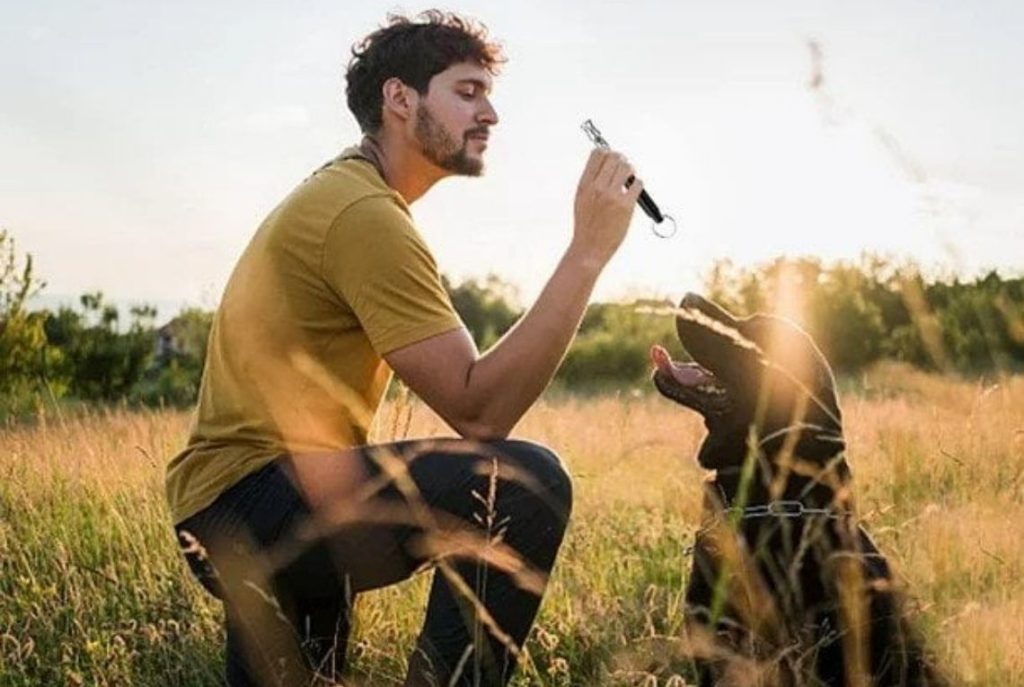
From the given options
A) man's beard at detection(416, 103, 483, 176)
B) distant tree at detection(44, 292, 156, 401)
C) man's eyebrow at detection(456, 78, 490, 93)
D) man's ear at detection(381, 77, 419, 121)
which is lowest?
distant tree at detection(44, 292, 156, 401)

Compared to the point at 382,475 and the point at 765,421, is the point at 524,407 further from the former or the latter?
the point at 765,421

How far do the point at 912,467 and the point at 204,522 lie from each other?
369cm

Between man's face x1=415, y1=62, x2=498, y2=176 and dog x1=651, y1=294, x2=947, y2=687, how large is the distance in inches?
25.6

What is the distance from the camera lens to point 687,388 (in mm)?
3650

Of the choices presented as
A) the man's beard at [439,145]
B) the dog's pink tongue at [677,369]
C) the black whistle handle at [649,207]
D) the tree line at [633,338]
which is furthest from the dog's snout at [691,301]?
the tree line at [633,338]

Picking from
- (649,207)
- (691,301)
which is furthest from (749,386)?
(649,207)

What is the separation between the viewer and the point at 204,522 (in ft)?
10.9

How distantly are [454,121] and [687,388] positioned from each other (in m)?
0.89

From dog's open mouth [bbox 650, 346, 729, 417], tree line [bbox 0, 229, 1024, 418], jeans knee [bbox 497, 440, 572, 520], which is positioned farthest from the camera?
tree line [bbox 0, 229, 1024, 418]

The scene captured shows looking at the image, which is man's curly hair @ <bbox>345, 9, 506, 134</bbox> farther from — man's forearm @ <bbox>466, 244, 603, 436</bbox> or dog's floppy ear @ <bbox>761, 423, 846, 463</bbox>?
dog's floppy ear @ <bbox>761, 423, 846, 463</bbox>

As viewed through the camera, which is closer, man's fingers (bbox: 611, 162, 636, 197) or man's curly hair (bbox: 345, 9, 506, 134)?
man's fingers (bbox: 611, 162, 636, 197)

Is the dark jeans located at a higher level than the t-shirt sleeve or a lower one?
lower

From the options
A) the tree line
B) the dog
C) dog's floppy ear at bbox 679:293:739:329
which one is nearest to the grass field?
the dog

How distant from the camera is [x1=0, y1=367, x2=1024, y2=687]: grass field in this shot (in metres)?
3.78
